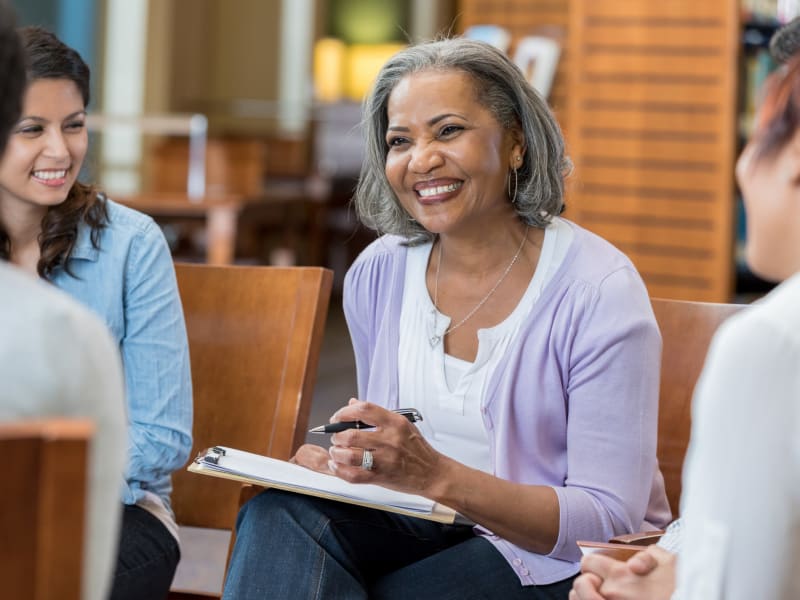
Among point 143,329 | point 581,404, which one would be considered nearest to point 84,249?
point 143,329

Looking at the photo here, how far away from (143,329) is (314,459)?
1.12 feet

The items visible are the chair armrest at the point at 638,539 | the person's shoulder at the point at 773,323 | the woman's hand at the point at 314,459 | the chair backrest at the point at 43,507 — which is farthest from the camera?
the woman's hand at the point at 314,459

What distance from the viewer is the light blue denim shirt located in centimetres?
177

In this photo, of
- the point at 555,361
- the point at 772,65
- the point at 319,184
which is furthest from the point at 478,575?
the point at 319,184

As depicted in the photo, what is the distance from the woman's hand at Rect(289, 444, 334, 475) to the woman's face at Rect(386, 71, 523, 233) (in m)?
0.40

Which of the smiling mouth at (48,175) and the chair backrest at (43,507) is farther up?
the smiling mouth at (48,175)

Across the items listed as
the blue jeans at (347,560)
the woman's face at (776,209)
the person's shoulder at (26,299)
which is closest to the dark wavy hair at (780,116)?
the woman's face at (776,209)

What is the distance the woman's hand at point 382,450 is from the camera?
1521 mm

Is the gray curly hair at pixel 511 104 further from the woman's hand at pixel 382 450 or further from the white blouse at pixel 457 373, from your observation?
the woman's hand at pixel 382 450

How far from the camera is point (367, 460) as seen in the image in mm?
1537

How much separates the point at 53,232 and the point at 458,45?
2.28 ft

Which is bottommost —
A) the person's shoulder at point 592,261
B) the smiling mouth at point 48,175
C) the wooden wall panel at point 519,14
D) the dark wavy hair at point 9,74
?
the person's shoulder at point 592,261

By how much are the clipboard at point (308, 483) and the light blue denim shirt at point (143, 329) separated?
0.19m

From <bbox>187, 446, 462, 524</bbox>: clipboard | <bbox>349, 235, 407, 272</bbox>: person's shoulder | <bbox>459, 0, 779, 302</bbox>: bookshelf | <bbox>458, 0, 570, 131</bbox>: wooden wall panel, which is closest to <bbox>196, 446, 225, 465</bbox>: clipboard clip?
<bbox>187, 446, 462, 524</bbox>: clipboard
